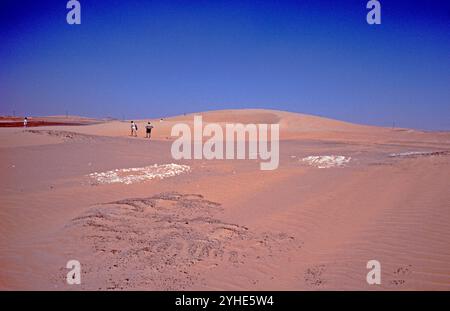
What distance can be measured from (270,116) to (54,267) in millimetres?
47831

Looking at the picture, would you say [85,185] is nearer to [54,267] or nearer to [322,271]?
[54,267]

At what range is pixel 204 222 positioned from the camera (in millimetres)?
7375

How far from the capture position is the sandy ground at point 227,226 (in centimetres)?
507

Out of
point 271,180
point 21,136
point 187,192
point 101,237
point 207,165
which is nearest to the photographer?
point 101,237

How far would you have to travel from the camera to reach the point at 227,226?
718 cm

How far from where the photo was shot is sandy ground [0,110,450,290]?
5.07 metres

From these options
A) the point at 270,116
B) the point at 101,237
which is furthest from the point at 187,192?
the point at 270,116

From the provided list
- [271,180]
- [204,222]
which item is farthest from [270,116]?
[204,222]
